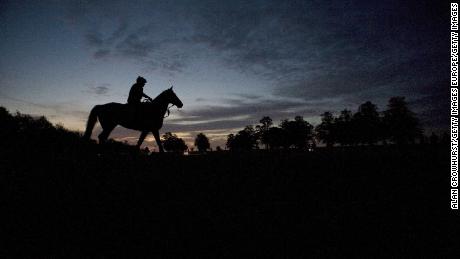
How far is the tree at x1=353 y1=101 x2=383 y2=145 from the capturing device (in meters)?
93.1

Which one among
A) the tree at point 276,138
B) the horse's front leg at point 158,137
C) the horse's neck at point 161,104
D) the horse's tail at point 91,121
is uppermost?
the tree at point 276,138

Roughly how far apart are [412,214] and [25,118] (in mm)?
76401

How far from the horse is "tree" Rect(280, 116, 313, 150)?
115302 millimetres

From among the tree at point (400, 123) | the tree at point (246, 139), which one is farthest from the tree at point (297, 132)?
the tree at point (400, 123)

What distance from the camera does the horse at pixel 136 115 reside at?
513 inches

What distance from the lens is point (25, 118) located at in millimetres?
60812

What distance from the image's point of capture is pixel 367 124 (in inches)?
3743

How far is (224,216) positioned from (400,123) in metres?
103

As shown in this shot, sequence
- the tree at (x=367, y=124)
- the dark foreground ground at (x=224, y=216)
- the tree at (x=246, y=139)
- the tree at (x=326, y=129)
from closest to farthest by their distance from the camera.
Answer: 1. the dark foreground ground at (x=224, y=216)
2. the tree at (x=367, y=124)
3. the tree at (x=326, y=129)
4. the tree at (x=246, y=139)

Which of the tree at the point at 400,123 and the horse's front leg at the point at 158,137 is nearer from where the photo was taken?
the horse's front leg at the point at 158,137

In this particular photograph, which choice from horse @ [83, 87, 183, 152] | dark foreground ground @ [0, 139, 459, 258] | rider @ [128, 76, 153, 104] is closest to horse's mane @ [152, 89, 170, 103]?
horse @ [83, 87, 183, 152]

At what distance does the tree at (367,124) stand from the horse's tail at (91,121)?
323ft

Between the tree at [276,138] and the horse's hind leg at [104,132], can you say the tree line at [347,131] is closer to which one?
the tree at [276,138]

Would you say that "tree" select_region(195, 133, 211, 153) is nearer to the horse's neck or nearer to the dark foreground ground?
the horse's neck
